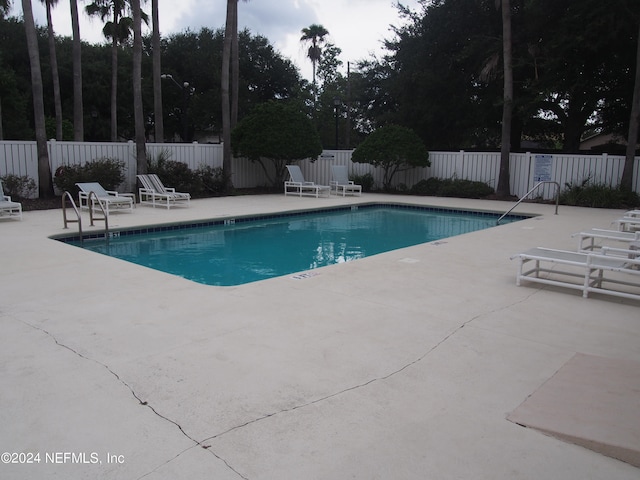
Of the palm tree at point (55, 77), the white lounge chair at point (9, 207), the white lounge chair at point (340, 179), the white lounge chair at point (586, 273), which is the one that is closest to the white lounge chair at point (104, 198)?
the white lounge chair at point (9, 207)

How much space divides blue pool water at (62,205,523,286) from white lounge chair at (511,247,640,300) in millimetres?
3242

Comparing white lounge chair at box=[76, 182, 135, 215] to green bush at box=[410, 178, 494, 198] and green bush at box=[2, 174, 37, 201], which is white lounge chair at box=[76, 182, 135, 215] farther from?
green bush at box=[410, 178, 494, 198]

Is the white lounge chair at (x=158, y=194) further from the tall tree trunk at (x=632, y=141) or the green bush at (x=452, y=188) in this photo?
the tall tree trunk at (x=632, y=141)

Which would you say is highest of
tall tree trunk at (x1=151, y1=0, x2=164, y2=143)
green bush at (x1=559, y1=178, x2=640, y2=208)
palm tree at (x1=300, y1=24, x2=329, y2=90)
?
palm tree at (x1=300, y1=24, x2=329, y2=90)

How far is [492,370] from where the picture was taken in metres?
3.55

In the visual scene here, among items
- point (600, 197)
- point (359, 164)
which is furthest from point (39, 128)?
point (600, 197)

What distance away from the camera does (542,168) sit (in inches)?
637

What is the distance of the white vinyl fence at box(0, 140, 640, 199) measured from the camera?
13789mm

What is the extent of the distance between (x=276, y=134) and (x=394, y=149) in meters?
3.84

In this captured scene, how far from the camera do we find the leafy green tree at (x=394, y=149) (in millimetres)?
16922

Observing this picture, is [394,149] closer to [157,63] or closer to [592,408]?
[157,63]

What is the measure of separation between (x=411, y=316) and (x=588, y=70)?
50.8 feet

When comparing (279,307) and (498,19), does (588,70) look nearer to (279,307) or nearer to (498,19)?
(498,19)

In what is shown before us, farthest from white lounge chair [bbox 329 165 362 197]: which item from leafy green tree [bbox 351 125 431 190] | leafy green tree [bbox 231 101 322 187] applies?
leafy green tree [bbox 231 101 322 187]
